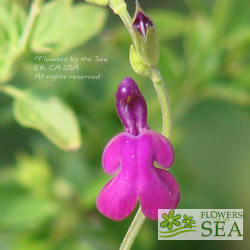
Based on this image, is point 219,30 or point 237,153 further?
point 237,153

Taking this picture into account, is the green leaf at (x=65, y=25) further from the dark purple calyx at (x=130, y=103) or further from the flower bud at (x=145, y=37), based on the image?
the flower bud at (x=145, y=37)

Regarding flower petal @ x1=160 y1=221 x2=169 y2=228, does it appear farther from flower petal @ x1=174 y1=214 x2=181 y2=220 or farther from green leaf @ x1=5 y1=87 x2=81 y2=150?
green leaf @ x1=5 y1=87 x2=81 y2=150

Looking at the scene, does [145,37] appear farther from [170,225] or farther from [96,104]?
[96,104]

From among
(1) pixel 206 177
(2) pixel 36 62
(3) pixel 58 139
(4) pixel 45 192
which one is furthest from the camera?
(1) pixel 206 177

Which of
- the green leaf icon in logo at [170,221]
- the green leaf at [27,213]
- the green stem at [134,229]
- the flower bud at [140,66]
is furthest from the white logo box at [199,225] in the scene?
the green leaf at [27,213]

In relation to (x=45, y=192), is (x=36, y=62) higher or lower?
higher

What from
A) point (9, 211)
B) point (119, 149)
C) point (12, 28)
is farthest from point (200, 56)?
point (119, 149)

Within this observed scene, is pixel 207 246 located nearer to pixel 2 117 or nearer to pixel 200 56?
pixel 200 56

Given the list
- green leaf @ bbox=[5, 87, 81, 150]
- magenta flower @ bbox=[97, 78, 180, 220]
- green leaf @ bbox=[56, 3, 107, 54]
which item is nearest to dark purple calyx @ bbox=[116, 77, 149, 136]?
magenta flower @ bbox=[97, 78, 180, 220]

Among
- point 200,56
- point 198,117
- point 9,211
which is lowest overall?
point 9,211
